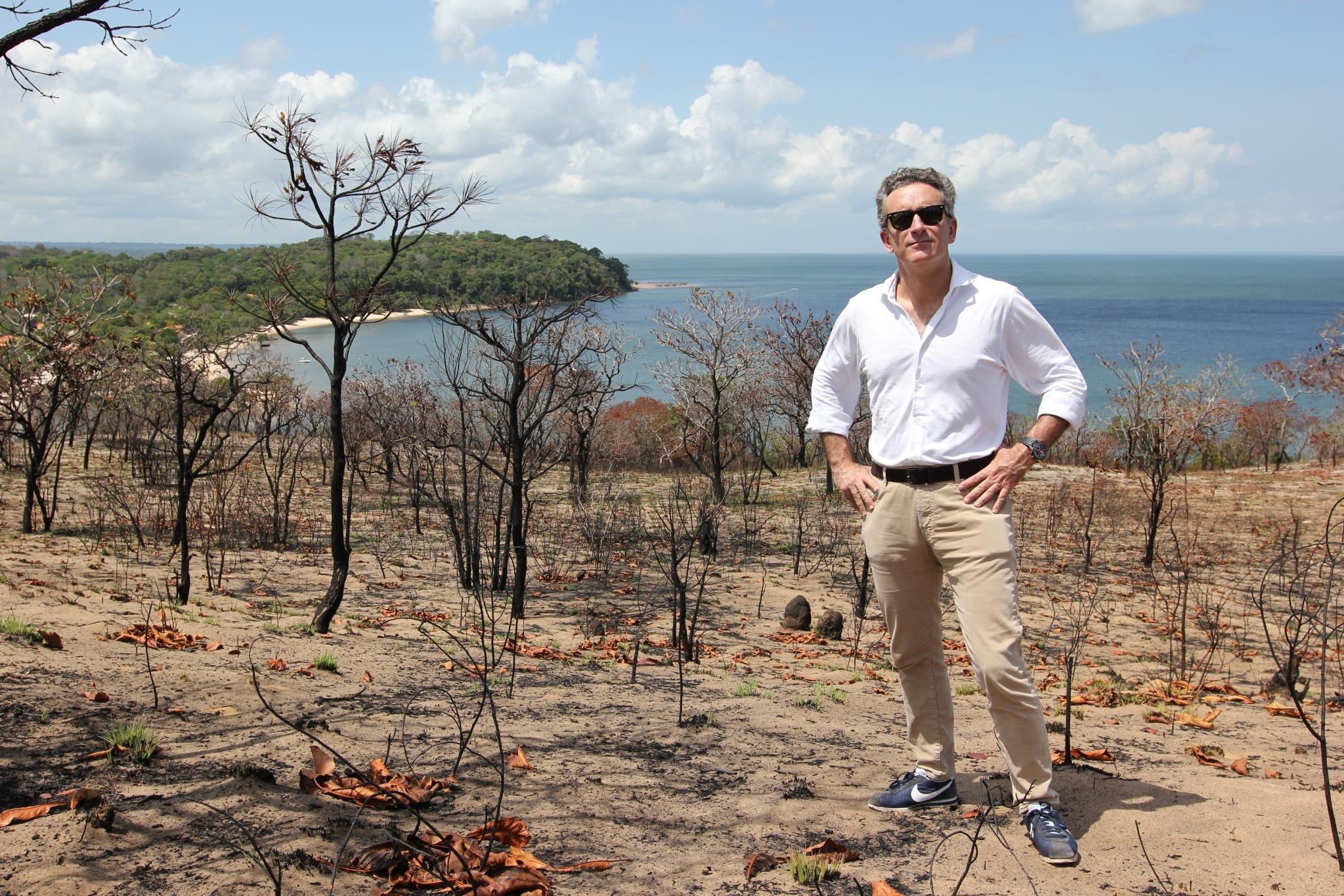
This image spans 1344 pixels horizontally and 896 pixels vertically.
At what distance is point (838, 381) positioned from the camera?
132 inches

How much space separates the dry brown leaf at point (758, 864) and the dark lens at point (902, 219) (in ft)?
7.18

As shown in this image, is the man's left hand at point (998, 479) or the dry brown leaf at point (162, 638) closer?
the man's left hand at point (998, 479)

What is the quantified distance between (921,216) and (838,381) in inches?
26.8

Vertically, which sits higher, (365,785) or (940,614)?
(940,614)

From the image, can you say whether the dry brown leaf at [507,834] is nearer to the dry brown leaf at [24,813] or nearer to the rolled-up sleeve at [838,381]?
the dry brown leaf at [24,813]

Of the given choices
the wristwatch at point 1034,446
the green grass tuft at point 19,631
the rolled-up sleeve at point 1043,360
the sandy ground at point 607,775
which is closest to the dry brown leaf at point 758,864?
the sandy ground at point 607,775

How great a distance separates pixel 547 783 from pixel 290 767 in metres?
0.99

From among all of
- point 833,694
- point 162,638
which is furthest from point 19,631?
point 833,694

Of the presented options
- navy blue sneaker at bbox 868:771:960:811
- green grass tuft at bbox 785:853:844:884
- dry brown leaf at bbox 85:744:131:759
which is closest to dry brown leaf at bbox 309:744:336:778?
dry brown leaf at bbox 85:744:131:759

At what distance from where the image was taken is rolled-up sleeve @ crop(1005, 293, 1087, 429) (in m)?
2.94

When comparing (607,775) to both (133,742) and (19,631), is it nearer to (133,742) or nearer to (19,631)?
(133,742)

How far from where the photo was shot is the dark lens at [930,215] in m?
2.99

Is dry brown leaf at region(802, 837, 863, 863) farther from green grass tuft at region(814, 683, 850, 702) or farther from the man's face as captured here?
green grass tuft at region(814, 683, 850, 702)

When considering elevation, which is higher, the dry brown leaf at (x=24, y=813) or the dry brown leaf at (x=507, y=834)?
the dry brown leaf at (x=24, y=813)
